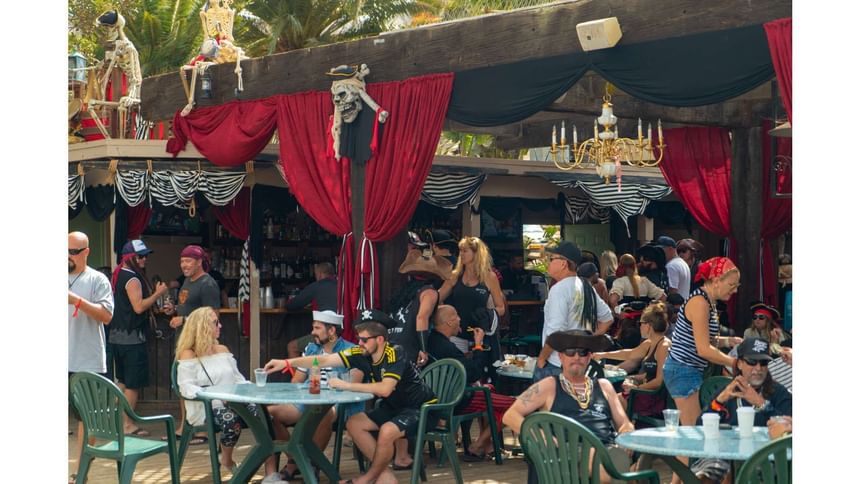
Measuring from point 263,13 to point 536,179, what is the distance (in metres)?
8.73

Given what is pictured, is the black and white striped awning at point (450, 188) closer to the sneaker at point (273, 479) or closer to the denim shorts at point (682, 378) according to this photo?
the sneaker at point (273, 479)

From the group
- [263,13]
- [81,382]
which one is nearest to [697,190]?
[81,382]

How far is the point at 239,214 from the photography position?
12.0 metres

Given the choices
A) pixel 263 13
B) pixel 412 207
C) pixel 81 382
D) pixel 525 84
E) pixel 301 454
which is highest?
pixel 263 13

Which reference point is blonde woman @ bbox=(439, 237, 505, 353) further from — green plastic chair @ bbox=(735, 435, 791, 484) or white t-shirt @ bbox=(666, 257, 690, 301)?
green plastic chair @ bbox=(735, 435, 791, 484)

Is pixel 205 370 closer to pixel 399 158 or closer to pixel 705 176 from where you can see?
pixel 399 158

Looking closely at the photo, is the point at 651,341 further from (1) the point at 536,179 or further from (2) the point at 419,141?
(1) the point at 536,179

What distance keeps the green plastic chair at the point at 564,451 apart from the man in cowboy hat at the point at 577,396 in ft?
1.45

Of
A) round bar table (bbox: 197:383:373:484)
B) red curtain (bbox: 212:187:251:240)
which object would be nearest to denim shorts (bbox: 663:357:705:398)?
round bar table (bbox: 197:383:373:484)

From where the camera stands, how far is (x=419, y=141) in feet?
27.7

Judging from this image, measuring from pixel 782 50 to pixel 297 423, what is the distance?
359cm

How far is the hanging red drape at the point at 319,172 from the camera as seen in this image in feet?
29.2

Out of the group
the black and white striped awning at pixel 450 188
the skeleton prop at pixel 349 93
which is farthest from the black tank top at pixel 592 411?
the black and white striped awning at pixel 450 188

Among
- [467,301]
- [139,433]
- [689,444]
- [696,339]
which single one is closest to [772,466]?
[689,444]
